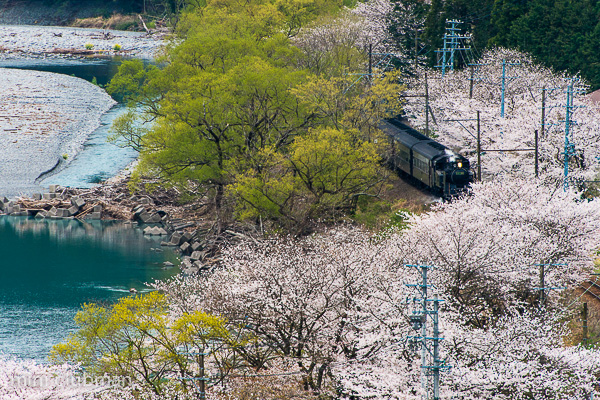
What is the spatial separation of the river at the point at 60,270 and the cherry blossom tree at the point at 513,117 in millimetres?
18813

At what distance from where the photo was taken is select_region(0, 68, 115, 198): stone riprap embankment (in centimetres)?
5934

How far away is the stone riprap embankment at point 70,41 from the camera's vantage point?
131750mm

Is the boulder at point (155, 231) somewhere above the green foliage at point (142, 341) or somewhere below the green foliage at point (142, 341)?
below

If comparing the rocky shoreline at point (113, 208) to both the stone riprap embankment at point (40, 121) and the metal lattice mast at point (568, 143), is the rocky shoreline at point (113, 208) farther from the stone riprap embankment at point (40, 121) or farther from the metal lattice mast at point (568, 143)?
the metal lattice mast at point (568, 143)

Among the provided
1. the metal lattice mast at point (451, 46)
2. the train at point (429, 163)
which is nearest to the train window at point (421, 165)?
the train at point (429, 163)

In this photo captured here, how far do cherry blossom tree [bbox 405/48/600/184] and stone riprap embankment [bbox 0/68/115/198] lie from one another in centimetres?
2966

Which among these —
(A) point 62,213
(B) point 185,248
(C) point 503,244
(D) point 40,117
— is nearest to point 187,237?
(B) point 185,248

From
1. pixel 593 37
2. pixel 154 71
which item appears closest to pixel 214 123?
pixel 154 71

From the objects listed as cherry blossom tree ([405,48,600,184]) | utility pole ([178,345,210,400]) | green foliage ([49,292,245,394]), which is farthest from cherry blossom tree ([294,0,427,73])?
utility pole ([178,345,210,400])

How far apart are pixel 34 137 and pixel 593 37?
48.4m

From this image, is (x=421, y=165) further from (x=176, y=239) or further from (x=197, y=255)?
(x=176, y=239)

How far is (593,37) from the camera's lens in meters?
57.3

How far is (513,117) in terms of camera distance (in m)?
46.8

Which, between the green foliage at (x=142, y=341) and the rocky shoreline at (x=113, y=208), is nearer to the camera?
the green foliage at (x=142, y=341)
